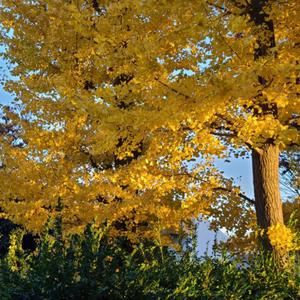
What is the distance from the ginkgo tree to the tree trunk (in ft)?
A: 0.05

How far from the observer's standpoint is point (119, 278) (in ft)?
14.1

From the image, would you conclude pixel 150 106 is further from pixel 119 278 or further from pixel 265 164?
pixel 119 278

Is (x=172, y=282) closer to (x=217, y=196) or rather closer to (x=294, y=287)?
(x=294, y=287)

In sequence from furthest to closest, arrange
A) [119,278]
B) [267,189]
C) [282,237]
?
[267,189]
[282,237]
[119,278]

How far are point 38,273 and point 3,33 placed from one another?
25.7ft

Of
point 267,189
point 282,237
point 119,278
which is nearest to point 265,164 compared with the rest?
point 267,189

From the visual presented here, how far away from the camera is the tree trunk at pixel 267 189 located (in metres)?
6.69

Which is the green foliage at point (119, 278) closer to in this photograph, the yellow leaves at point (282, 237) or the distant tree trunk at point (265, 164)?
the yellow leaves at point (282, 237)

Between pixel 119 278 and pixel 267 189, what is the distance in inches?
123

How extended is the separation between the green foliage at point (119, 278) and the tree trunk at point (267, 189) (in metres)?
1.40

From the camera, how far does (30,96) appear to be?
32.4ft

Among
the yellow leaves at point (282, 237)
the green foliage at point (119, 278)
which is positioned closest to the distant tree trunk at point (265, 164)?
the yellow leaves at point (282, 237)

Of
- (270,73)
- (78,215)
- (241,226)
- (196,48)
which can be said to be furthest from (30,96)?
(270,73)

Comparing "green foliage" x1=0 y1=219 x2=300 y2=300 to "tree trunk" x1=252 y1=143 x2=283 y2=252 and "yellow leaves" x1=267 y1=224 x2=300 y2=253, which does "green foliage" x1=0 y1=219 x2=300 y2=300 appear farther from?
"tree trunk" x1=252 y1=143 x2=283 y2=252
